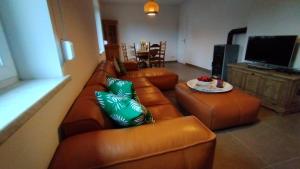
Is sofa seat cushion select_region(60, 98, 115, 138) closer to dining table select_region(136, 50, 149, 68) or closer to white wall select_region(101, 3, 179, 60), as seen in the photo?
dining table select_region(136, 50, 149, 68)

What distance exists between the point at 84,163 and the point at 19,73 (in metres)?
0.68

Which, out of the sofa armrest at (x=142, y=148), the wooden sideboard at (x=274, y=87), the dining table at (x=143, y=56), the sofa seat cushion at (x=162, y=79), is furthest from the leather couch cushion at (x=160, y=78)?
the sofa armrest at (x=142, y=148)

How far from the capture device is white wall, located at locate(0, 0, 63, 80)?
2.68ft

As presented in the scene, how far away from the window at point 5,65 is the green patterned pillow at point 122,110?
1.60 ft

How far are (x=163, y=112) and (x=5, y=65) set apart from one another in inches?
48.8

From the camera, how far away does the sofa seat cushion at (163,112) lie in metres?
1.47

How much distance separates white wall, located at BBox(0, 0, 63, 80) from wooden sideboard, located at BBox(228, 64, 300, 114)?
2812mm

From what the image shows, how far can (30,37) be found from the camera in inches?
34.0

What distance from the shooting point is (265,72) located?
2465 millimetres

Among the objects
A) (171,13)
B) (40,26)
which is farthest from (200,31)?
(40,26)

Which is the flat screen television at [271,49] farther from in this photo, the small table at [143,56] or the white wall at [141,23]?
the white wall at [141,23]

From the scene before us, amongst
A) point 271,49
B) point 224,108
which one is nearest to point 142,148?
point 224,108

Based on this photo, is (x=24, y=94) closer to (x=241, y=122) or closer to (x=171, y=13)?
(x=241, y=122)

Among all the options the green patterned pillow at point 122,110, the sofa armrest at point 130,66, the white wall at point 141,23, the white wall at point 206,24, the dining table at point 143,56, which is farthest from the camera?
the white wall at point 141,23
